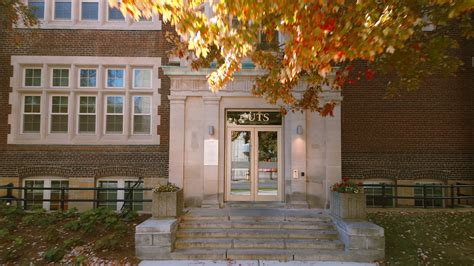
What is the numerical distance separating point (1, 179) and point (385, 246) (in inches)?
504

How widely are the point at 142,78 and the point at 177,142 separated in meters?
3.36

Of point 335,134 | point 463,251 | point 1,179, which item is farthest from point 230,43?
point 1,179

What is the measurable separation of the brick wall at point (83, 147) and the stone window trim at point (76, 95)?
0.19 metres

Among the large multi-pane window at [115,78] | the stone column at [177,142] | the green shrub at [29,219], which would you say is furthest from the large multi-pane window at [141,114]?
the green shrub at [29,219]

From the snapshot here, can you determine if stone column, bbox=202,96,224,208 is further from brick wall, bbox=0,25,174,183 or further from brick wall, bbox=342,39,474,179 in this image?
brick wall, bbox=342,39,474,179

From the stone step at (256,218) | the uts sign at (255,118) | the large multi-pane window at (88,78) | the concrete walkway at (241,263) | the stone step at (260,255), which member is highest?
the large multi-pane window at (88,78)

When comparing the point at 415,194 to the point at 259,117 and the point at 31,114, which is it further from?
the point at 31,114

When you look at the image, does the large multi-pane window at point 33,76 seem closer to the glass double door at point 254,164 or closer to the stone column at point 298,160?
the glass double door at point 254,164

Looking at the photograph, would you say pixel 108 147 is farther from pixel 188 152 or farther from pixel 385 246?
pixel 385 246

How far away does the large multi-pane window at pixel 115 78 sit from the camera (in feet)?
37.3

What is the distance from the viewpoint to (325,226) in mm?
7777

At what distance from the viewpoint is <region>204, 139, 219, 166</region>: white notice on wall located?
984 cm

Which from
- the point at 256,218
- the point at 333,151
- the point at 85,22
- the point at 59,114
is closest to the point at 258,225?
the point at 256,218

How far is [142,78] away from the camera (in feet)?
37.6
